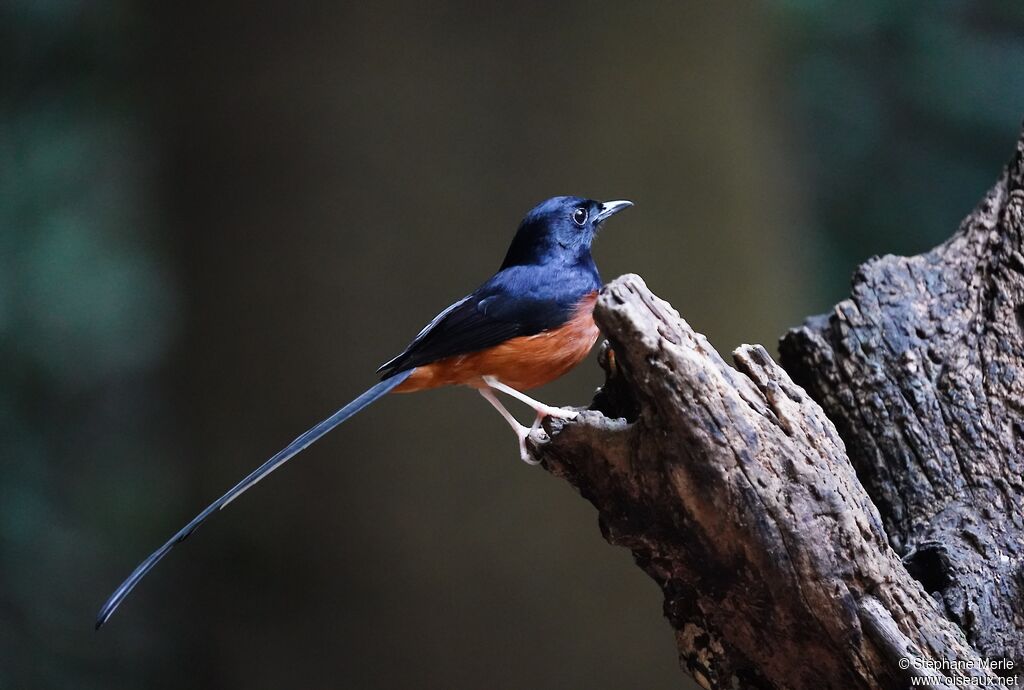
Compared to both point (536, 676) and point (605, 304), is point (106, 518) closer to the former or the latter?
point (536, 676)

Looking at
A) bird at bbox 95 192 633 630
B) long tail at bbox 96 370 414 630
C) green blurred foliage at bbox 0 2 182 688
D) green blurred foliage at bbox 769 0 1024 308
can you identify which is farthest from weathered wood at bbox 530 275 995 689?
green blurred foliage at bbox 769 0 1024 308

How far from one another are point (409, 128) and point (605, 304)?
7.59 ft

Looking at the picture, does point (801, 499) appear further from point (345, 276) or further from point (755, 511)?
point (345, 276)

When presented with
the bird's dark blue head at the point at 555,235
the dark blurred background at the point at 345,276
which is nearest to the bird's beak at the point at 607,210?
the bird's dark blue head at the point at 555,235

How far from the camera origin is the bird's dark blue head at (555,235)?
8.77 feet

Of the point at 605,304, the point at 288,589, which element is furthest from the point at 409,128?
the point at 605,304

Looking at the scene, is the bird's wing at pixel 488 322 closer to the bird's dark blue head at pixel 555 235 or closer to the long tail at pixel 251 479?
the long tail at pixel 251 479

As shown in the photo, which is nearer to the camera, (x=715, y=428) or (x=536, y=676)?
(x=715, y=428)

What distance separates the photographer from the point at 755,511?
6.21 ft

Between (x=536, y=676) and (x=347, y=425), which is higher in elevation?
(x=347, y=425)

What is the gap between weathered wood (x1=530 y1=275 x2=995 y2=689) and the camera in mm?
1896

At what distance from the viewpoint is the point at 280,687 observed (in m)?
4.25

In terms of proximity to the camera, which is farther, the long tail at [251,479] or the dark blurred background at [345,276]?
the dark blurred background at [345,276]

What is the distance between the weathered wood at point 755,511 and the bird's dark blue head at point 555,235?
2.28 ft
